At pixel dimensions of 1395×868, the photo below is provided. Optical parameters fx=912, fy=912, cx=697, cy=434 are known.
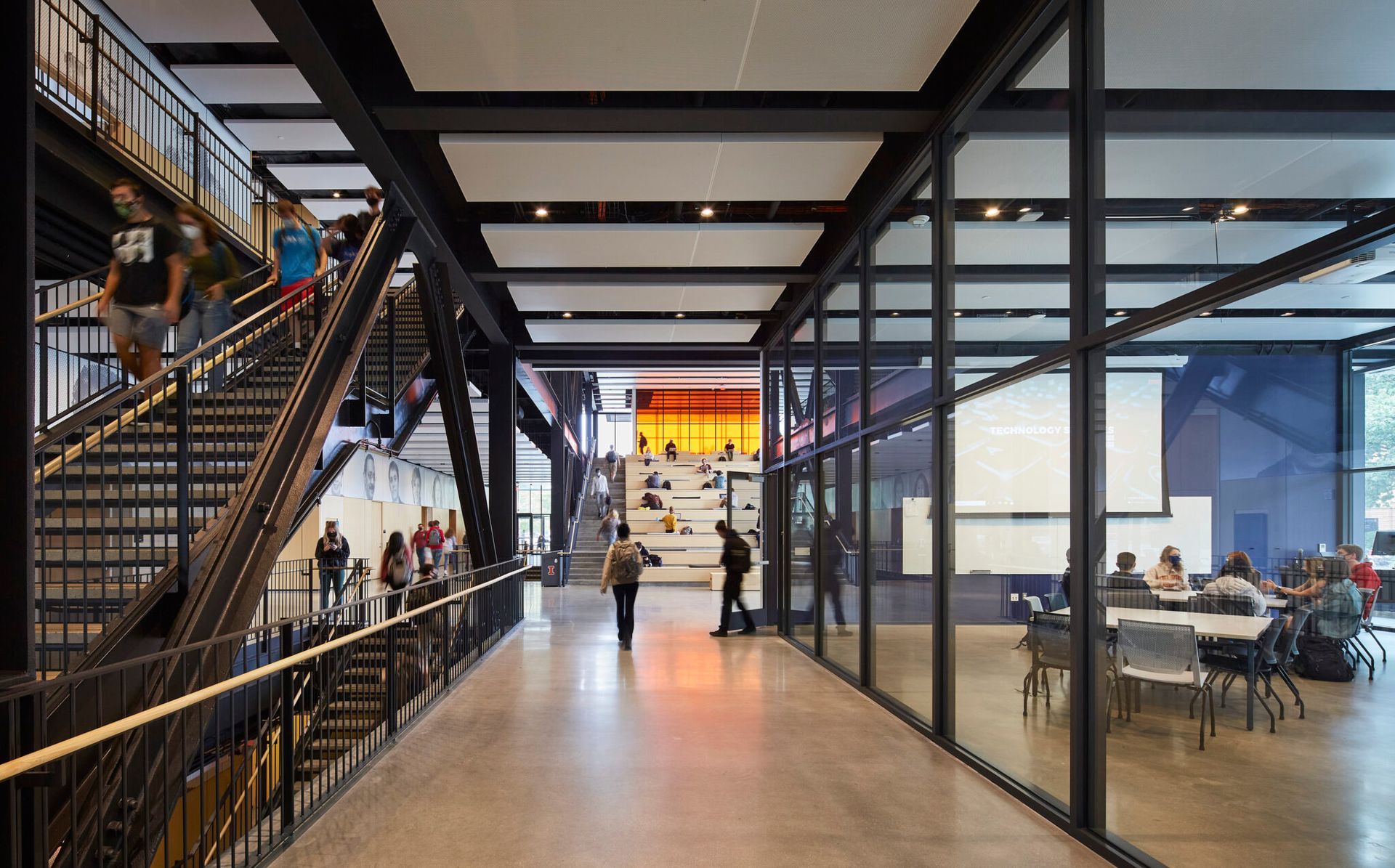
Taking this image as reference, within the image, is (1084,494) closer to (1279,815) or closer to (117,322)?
(1279,815)

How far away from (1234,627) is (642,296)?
9.36 m

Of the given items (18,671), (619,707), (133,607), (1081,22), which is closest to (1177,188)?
(1081,22)

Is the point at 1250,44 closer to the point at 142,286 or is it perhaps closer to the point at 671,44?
the point at 671,44

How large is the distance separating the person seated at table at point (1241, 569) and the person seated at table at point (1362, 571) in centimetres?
35

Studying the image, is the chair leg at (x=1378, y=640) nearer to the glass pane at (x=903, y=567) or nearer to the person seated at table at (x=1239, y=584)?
the person seated at table at (x=1239, y=584)

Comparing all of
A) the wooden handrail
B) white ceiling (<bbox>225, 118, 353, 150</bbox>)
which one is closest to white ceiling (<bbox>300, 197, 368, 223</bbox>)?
white ceiling (<bbox>225, 118, 353, 150</bbox>)

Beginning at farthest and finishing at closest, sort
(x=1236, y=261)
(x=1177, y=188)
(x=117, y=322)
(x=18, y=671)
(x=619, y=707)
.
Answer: (x=619, y=707) → (x=117, y=322) → (x=1177, y=188) → (x=1236, y=261) → (x=18, y=671)

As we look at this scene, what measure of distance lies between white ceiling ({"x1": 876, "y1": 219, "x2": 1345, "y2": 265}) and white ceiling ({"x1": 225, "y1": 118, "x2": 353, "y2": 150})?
900 cm

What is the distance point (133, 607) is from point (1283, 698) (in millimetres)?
4774

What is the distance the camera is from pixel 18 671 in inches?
120

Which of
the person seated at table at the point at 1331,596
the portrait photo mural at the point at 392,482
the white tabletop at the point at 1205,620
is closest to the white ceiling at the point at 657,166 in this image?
the white tabletop at the point at 1205,620

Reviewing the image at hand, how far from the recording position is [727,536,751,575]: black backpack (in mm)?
12109

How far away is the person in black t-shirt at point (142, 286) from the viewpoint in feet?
18.6

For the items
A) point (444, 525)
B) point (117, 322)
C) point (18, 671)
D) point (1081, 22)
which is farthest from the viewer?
point (444, 525)
